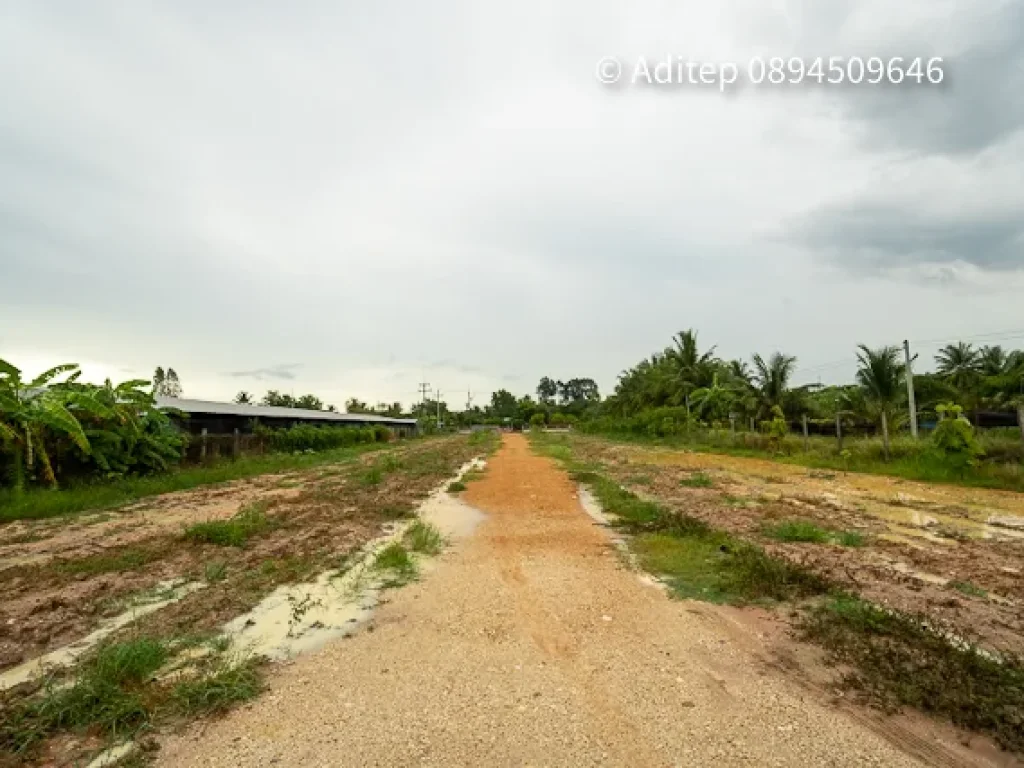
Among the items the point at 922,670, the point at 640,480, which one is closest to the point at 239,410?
the point at 640,480

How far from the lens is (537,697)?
3.58m

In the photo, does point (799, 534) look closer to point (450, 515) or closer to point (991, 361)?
point (450, 515)

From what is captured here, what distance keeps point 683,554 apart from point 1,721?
659cm

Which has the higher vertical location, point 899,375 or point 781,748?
point 899,375

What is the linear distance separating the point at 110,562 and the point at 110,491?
7437mm

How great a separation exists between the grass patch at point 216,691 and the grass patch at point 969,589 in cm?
651

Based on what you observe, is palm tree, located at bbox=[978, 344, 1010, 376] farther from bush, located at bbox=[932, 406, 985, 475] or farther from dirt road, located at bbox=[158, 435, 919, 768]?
dirt road, located at bbox=[158, 435, 919, 768]

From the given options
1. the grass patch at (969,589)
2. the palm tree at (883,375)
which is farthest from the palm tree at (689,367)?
the grass patch at (969,589)

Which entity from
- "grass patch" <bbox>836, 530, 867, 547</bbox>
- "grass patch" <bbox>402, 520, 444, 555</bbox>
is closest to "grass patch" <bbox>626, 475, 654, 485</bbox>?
"grass patch" <bbox>836, 530, 867, 547</bbox>

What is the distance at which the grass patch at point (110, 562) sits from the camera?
680cm

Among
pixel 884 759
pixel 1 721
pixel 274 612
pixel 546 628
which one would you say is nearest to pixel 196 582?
pixel 274 612

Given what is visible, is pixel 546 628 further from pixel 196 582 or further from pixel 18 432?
pixel 18 432

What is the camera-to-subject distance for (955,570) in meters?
6.38

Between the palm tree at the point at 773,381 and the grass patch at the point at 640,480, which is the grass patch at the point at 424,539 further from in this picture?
the palm tree at the point at 773,381
